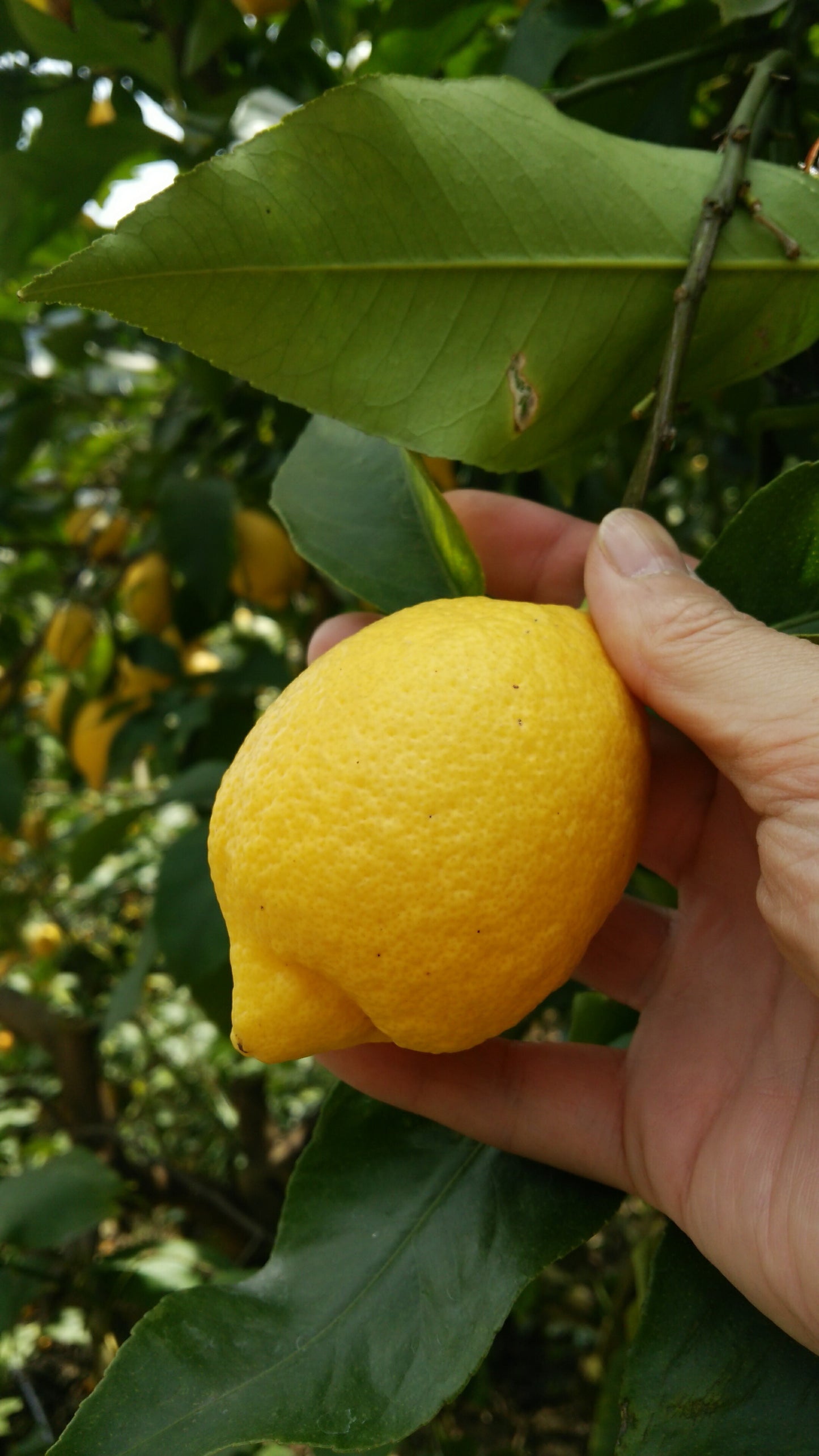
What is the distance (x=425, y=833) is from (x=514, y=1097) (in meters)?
0.37

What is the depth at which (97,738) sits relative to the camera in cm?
204

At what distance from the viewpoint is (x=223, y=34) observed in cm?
131

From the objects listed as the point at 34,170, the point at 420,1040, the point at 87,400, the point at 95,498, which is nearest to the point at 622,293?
the point at 420,1040

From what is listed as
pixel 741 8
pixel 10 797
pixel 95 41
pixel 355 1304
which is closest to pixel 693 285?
pixel 741 8

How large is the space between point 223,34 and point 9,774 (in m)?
1.22

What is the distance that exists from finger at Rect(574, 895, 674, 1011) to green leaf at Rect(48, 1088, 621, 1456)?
0.58 feet

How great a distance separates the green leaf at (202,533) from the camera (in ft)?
5.21

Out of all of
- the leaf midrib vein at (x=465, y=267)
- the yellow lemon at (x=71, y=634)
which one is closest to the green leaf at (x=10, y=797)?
the yellow lemon at (x=71, y=634)

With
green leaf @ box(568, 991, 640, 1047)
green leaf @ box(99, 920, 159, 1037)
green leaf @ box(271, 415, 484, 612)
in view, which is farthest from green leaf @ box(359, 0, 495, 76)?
green leaf @ box(99, 920, 159, 1037)

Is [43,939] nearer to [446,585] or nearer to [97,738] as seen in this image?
[97,738]

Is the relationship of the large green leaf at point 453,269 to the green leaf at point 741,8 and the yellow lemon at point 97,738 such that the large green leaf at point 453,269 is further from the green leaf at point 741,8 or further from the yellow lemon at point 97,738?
the yellow lemon at point 97,738

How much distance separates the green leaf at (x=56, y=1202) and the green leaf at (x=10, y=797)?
0.61 meters

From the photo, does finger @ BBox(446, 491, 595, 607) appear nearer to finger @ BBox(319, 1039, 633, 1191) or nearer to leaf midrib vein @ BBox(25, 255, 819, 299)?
leaf midrib vein @ BBox(25, 255, 819, 299)

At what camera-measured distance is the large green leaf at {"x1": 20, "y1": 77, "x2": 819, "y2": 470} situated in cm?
64
